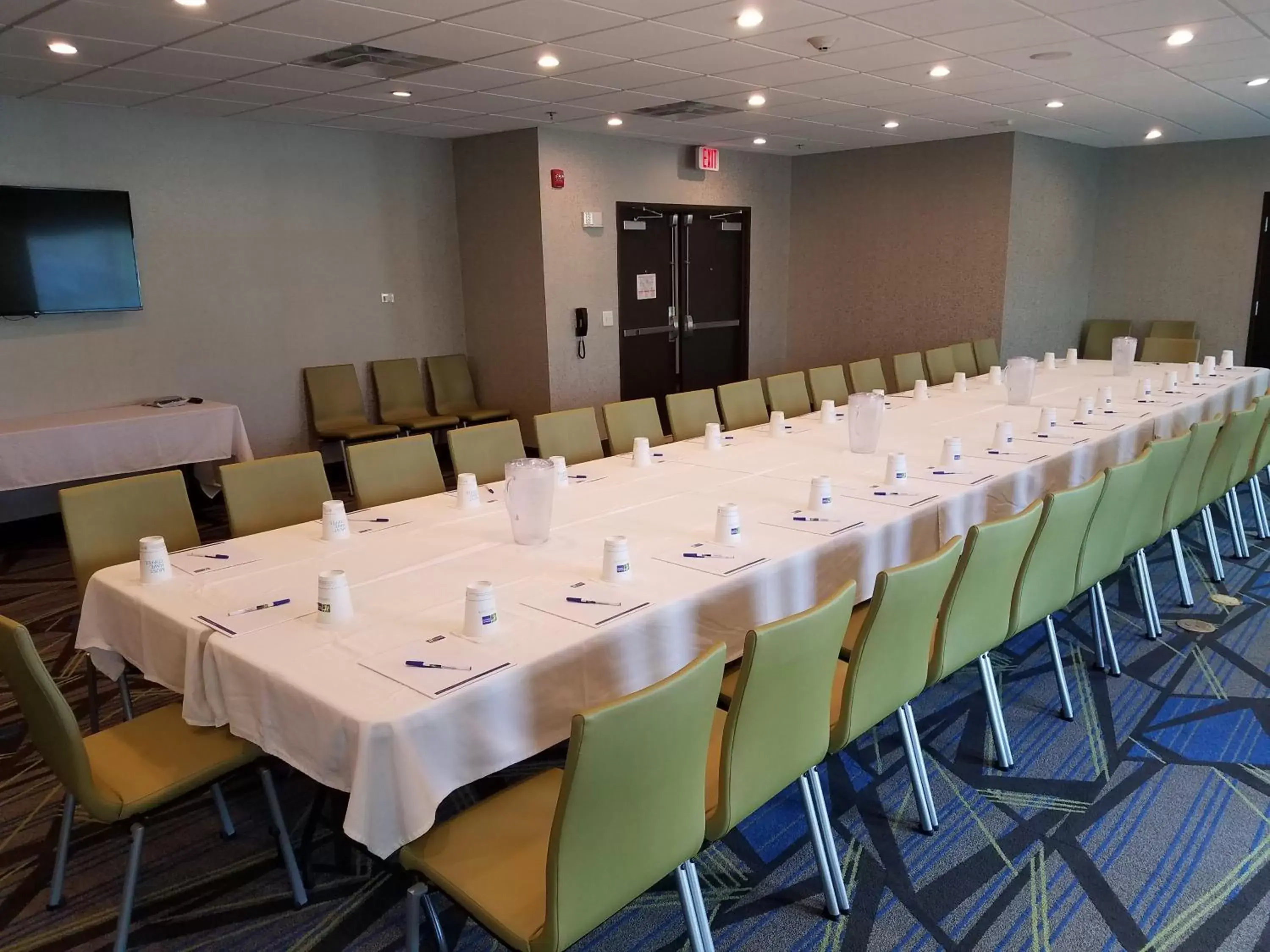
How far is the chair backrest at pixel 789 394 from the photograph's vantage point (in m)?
6.90

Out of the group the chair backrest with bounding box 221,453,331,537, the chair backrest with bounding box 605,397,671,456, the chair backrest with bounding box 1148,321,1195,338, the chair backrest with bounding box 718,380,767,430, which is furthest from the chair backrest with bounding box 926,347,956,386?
the chair backrest with bounding box 221,453,331,537

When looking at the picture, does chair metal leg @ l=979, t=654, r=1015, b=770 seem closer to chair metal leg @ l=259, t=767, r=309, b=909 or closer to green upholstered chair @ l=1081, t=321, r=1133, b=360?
chair metal leg @ l=259, t=767, r=309, b=909

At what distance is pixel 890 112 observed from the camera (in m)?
7.73

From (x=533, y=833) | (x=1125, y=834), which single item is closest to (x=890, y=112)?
(x=1125, y=834)

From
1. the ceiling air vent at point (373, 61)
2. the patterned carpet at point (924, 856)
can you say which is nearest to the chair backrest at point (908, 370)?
the patterned carpet at point (924, 856)

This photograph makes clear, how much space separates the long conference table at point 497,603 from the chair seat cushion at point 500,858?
10 cm

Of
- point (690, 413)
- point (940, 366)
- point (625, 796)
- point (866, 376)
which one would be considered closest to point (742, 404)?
point (690, 413)

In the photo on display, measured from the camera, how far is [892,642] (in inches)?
103

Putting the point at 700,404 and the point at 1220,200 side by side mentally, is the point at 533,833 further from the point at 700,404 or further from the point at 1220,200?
the point at 1220,200

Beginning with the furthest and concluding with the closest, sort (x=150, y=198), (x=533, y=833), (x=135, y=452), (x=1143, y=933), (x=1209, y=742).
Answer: (x=150, y=198)
(x=135, y=452)
(x=1209, y=742)
(x=1143, y=933)
(x=533, y=833)

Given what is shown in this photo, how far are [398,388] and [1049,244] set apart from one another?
276 inches

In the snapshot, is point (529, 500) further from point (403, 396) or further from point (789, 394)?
point (403, 396)

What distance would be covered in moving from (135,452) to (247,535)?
352cm

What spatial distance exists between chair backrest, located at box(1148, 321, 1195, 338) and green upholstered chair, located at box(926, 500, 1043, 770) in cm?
863
